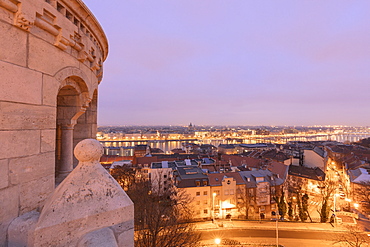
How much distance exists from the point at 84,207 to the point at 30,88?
1998mm

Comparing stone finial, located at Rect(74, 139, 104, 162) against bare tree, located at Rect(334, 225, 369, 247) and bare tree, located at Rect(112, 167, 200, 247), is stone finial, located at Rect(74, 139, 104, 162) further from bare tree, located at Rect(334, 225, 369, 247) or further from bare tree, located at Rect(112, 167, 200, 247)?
bare tree, located at Rect(334, 225, 369, 247)

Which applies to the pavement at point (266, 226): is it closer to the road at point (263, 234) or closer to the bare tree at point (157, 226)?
the road at point (263, 234)

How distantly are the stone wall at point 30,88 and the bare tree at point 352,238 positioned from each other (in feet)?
57.8

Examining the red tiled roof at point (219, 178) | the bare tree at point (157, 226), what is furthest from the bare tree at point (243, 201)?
the bare tree at point (157, 226)

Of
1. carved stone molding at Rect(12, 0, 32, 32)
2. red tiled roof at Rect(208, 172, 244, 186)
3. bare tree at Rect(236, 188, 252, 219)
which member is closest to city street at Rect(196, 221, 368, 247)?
bare tree at Rect(236, 188, 252, 219)

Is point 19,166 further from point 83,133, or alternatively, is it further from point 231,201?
point 231,201

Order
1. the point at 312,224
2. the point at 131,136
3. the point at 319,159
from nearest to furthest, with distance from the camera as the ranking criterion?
the point at 312,224
the point at 319,159
the point at 131,136

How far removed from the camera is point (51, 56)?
3158 millimetres

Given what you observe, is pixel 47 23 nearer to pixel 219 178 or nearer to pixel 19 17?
pixel 19 17

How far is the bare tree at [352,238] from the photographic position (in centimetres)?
1323

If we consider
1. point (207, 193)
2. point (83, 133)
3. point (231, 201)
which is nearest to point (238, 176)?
point (231, 201)

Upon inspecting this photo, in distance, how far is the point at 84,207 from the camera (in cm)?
196

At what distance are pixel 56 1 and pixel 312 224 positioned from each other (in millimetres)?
22135

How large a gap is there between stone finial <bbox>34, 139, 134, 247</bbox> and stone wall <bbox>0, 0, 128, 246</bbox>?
1090 mm
